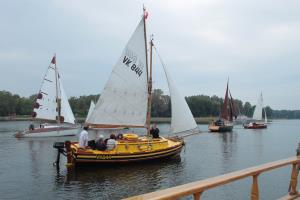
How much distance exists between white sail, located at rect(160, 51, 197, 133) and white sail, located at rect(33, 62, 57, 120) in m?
35.5

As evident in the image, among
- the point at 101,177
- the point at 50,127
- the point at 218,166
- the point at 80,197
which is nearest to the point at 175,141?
the point at 218,166

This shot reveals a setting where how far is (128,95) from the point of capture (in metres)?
31.3

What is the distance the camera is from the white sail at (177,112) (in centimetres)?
3247

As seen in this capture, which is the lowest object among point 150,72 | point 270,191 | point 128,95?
point 270,191

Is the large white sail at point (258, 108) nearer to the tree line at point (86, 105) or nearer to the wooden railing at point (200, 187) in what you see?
the tree line at point (86, 105)

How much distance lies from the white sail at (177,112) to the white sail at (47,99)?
3546 centimetres

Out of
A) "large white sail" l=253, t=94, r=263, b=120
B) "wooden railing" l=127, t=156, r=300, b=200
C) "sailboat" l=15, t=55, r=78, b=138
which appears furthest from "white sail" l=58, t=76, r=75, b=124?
"large white sail" l=253, t=94, r=263, b=120

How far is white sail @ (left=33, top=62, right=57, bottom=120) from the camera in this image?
63344 mm

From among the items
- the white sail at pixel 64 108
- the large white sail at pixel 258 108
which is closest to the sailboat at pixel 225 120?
the large white sail at pixel 258 108

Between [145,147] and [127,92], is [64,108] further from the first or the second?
[145,147]

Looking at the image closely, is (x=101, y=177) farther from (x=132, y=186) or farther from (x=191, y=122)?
(x=191, y=122)

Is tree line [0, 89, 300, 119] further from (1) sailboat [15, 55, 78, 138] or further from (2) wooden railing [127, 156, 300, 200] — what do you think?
(2) wooden railing [127, 156, 300, 200]

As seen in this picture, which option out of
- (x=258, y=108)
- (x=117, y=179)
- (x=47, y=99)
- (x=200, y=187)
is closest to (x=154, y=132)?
(x=117, y=179)

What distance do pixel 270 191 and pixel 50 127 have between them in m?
46.8
